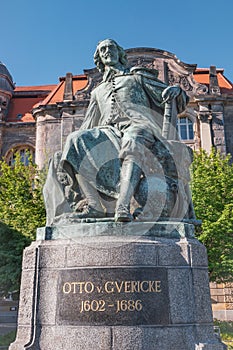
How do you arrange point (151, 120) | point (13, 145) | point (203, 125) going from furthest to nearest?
point (13, 145)
point (203, 125)
point (151, 120)

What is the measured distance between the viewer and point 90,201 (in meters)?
4.86

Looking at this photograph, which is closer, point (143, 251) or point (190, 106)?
point (143, 251)

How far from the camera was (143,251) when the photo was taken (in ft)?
13.9

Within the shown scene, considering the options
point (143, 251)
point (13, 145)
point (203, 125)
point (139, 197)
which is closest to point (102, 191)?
point (139, 197)

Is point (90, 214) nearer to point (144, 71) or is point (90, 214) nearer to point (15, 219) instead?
point (144, 71)

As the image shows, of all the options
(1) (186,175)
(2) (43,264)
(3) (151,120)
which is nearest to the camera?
(2) (43,264)

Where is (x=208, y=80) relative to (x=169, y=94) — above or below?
above

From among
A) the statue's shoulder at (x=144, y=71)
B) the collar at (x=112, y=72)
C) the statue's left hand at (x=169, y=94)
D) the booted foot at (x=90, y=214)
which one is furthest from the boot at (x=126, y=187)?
the collar at (x=112, y=72)

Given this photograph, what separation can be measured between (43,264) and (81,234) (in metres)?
0.53

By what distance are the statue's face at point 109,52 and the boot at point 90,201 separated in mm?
2094

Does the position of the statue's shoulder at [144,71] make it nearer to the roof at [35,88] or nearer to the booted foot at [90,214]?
the booted foot at [90,214]

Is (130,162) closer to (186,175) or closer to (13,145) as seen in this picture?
(186,175)

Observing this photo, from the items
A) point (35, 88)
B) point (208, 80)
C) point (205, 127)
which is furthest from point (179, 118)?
point (35, 88)

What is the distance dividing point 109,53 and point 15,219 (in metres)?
13.1
